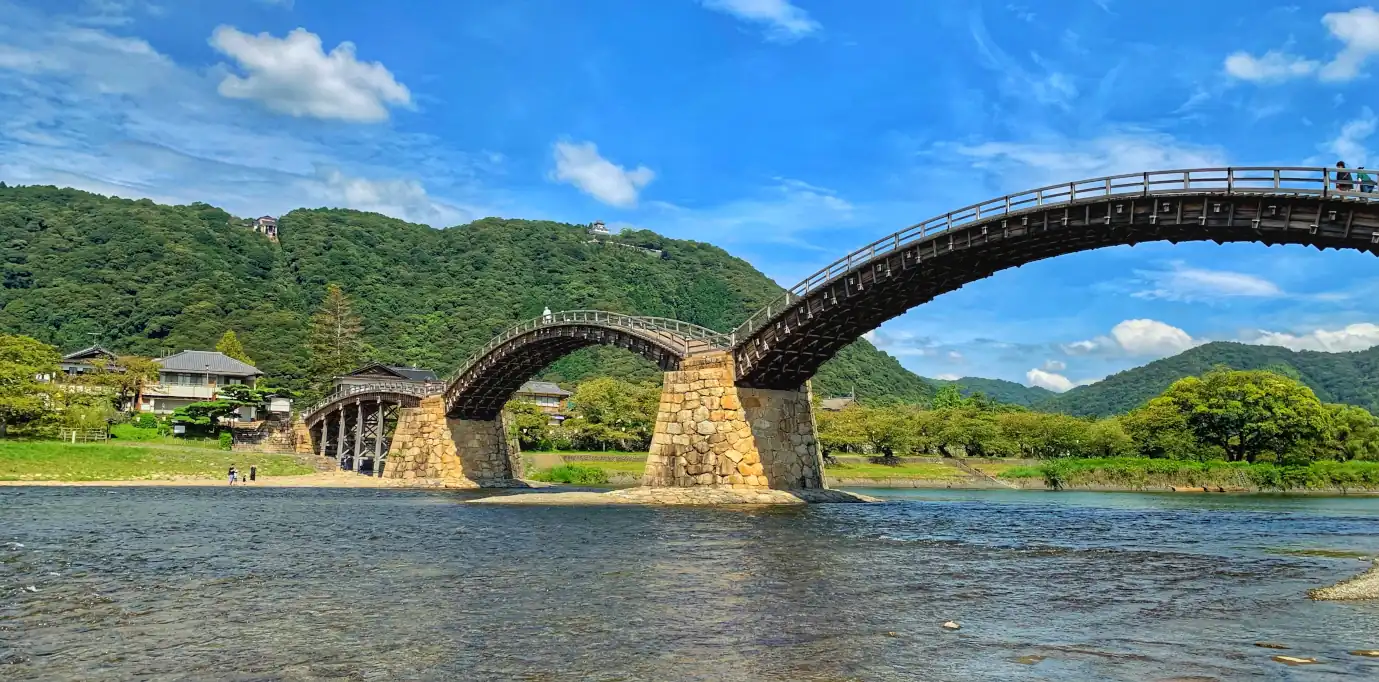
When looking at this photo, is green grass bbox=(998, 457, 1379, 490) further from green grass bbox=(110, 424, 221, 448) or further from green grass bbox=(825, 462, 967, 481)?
green grass bbox=(110, 424, 221, 448)

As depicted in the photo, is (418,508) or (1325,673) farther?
(418,508)

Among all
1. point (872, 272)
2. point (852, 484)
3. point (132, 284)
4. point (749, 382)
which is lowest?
point (852, 484)

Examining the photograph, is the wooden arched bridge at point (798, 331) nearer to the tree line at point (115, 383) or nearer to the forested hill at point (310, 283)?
the tree line at point (115, 383)

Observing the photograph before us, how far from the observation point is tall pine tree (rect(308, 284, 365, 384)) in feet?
349

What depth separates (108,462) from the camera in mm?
58625

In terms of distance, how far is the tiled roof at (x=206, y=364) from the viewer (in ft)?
316

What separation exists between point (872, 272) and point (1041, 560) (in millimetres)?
17440

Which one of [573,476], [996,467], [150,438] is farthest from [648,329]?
[996,467]

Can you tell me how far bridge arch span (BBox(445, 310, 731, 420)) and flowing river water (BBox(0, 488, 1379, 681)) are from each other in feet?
56.8

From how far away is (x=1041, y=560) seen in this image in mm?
23500

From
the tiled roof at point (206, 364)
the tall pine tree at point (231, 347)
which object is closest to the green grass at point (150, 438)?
the tiled roof at point (206, 364)

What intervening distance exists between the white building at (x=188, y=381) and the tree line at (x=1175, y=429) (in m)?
65.0

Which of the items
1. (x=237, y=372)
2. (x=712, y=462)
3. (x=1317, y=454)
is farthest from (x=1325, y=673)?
(x=237, y=372)

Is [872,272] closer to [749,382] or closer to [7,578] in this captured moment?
[749,382]
